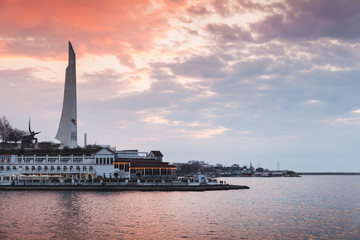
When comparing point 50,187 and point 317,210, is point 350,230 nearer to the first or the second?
point 317,210

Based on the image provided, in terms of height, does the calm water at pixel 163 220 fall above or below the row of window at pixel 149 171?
below

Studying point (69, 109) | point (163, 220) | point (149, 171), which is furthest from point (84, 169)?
point (163, 220)

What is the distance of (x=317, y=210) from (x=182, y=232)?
40886 millimetres

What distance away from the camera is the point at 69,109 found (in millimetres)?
161875

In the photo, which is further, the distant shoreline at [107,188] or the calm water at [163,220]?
the distant shoreline at [107,188]

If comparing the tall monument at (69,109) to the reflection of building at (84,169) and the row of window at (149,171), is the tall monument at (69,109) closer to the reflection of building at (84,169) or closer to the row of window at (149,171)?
the reflection of building at (84,169)

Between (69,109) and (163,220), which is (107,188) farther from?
(69,109)

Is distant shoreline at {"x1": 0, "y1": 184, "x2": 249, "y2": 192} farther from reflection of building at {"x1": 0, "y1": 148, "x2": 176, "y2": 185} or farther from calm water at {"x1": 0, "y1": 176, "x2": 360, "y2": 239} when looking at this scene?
calm water at {"x1": 0, "y1": 176, "x2": 360, "y2": 239}

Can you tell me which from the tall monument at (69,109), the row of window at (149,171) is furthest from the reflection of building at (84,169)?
the tall monument at (69,109)

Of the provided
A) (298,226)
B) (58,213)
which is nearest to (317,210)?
(298,226)

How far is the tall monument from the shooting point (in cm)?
16150

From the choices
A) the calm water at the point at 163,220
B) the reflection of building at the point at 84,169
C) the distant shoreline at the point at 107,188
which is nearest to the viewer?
the calm water at the point at 163,220

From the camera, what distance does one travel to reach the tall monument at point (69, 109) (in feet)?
530

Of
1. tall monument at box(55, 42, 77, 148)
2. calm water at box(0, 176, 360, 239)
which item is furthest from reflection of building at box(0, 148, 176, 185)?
calm water at box(0, 176, 360, 239)
